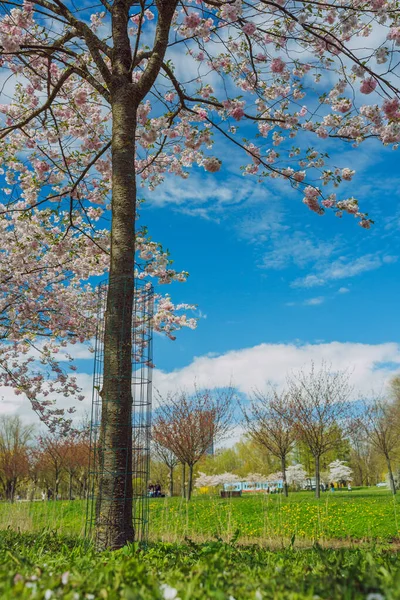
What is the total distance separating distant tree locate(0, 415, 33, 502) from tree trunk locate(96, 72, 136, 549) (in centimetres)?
3167

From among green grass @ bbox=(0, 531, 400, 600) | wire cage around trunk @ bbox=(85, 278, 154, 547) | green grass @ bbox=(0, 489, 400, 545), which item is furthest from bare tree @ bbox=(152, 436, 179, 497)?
green grass @ bbox=(0, 531, 400, 600)

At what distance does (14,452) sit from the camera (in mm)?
33312

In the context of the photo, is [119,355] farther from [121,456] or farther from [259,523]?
[259,523]

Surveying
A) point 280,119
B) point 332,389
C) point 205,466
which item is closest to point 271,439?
point 332,389

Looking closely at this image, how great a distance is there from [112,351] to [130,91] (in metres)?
2.94

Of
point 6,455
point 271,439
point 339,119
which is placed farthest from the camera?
point 6,455

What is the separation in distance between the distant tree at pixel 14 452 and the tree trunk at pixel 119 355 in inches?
1247

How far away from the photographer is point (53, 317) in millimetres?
10820

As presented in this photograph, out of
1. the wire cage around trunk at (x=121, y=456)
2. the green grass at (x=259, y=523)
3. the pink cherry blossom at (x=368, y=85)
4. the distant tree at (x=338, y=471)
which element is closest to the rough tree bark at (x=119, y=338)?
the wire cage around trunk at (x=121, y=456)

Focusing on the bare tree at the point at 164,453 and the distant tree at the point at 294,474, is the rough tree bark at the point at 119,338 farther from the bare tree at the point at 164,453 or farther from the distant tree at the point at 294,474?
the distant tree at the point at 294,474

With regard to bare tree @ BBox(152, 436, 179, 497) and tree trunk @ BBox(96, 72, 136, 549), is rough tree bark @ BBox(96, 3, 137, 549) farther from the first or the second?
bare tree @ BBox(152, 436, 179, 497)

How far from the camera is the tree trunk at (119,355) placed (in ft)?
14.6

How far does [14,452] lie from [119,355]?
32.4m

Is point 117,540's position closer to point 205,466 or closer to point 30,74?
point 30,74
